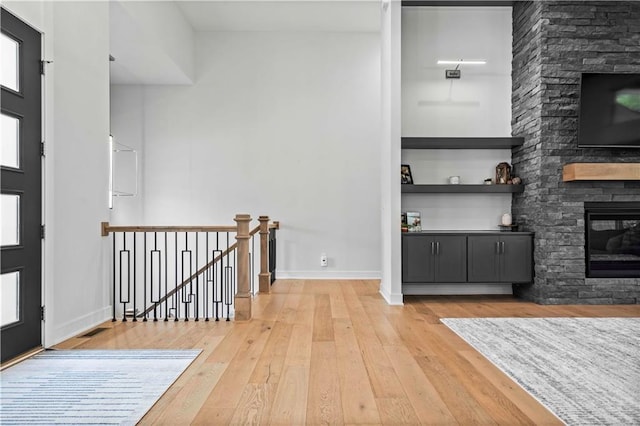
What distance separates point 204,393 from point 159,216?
188 inches

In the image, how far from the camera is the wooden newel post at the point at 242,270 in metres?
4.02

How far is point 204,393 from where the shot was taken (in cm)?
237

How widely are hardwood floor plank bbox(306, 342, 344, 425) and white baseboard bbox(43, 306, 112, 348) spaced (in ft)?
6.39

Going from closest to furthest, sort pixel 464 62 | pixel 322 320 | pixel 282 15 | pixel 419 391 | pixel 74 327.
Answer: pixel 419 391 < pixel 74 327 < pixel 322 320 < pixel 464 62 < pixel 282 15

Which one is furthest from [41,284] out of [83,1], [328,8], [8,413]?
[328,8]

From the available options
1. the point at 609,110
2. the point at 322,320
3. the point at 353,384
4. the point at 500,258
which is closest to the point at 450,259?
the point at 500,258

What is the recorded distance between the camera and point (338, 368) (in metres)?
2.76

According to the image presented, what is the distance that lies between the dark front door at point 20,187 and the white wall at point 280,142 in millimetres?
3473

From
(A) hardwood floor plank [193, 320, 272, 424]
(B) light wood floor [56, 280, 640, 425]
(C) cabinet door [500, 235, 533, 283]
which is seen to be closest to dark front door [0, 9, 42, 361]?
(B) light wood floor [56, 280, 640, 425]

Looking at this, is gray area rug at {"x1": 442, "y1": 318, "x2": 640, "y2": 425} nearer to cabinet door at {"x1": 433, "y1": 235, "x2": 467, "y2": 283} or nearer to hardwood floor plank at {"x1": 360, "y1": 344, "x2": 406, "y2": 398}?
hardwood floor plank at {"x1": 360, "y1": 344, "x2": 406, "y2": 398}

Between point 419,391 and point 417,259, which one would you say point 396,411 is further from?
point 417,259

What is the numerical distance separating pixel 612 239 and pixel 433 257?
1898mm

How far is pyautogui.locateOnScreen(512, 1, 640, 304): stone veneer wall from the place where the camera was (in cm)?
465

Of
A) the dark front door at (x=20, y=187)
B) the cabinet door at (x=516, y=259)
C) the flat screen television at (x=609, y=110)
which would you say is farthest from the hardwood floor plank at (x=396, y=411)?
the flat screen television at (x=609, y=110)
